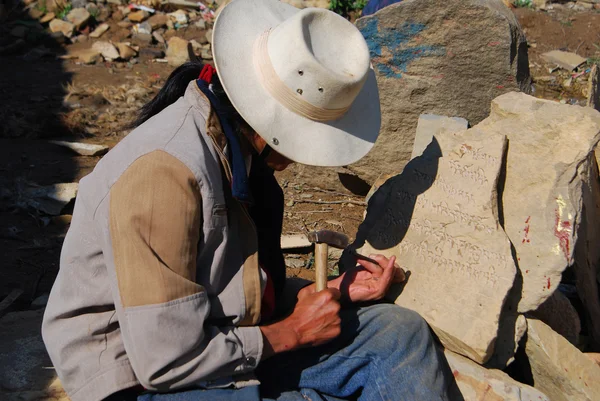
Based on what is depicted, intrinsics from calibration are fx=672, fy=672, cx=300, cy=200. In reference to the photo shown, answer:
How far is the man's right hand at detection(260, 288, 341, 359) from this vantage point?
88.4 inches

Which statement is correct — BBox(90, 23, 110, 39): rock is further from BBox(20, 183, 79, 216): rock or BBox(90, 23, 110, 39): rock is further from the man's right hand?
the man's right hand

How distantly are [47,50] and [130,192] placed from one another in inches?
272

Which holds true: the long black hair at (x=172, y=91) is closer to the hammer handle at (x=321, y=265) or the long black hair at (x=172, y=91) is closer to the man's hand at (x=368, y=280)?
the hammer handle at (x=321, y=265)

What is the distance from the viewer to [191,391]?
7.14 ft

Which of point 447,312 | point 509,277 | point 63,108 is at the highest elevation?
point 509,277

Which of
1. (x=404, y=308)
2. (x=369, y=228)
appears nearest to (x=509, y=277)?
(x=404, y=308)

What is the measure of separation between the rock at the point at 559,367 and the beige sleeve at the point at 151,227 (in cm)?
157

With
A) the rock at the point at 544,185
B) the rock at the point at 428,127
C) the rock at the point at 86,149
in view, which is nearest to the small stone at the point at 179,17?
the rock at the point at 86,149

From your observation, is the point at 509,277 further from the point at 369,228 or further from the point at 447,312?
the point at 369,228

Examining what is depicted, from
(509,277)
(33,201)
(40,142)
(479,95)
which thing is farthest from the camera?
(40,142)

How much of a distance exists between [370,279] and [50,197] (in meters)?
2.81

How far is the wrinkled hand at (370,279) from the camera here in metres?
2.73

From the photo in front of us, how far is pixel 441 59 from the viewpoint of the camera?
4.25 m

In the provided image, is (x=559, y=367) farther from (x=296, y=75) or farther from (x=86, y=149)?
(x=86, y=149)
